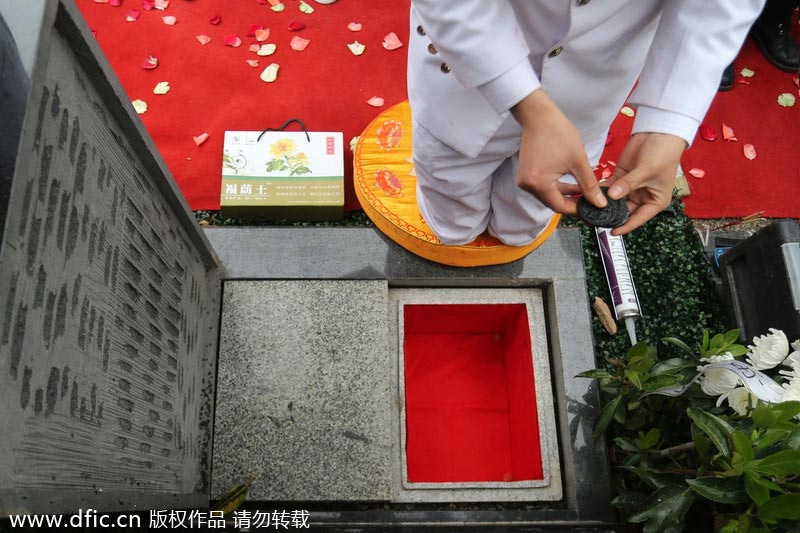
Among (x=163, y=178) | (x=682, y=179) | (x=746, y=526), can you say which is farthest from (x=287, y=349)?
(x=682, y=179)

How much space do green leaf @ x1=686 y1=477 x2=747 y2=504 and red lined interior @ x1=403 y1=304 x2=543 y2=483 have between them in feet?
3.21

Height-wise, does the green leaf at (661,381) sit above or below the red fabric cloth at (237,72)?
below

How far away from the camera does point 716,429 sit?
5.32 ft

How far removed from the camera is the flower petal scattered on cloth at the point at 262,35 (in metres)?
3.37

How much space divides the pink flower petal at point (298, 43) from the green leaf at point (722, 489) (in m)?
2.98

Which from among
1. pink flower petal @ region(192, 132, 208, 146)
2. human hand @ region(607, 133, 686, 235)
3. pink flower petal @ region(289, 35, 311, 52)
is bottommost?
human hand @ region(607, 133, 686, 235)

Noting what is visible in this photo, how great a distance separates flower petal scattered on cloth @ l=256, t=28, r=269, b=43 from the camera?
3.37 metres

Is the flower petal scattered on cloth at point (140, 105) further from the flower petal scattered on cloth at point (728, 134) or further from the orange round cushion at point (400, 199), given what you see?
the flower petal scattered on cloth at point (728, 134)

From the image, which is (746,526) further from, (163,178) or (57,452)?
(163,178)

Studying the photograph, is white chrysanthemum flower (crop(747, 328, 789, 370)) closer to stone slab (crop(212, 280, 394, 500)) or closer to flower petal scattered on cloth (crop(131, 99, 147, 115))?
stone slab (crop(212, 280, 394, 500))

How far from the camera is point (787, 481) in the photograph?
1.56 metres

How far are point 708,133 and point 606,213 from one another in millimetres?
2358

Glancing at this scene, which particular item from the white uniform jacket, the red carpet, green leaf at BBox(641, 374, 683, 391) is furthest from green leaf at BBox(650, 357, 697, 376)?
the red carpet

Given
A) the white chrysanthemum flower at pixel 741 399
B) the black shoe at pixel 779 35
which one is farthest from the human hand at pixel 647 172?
the black shoe at pixel 779 35
